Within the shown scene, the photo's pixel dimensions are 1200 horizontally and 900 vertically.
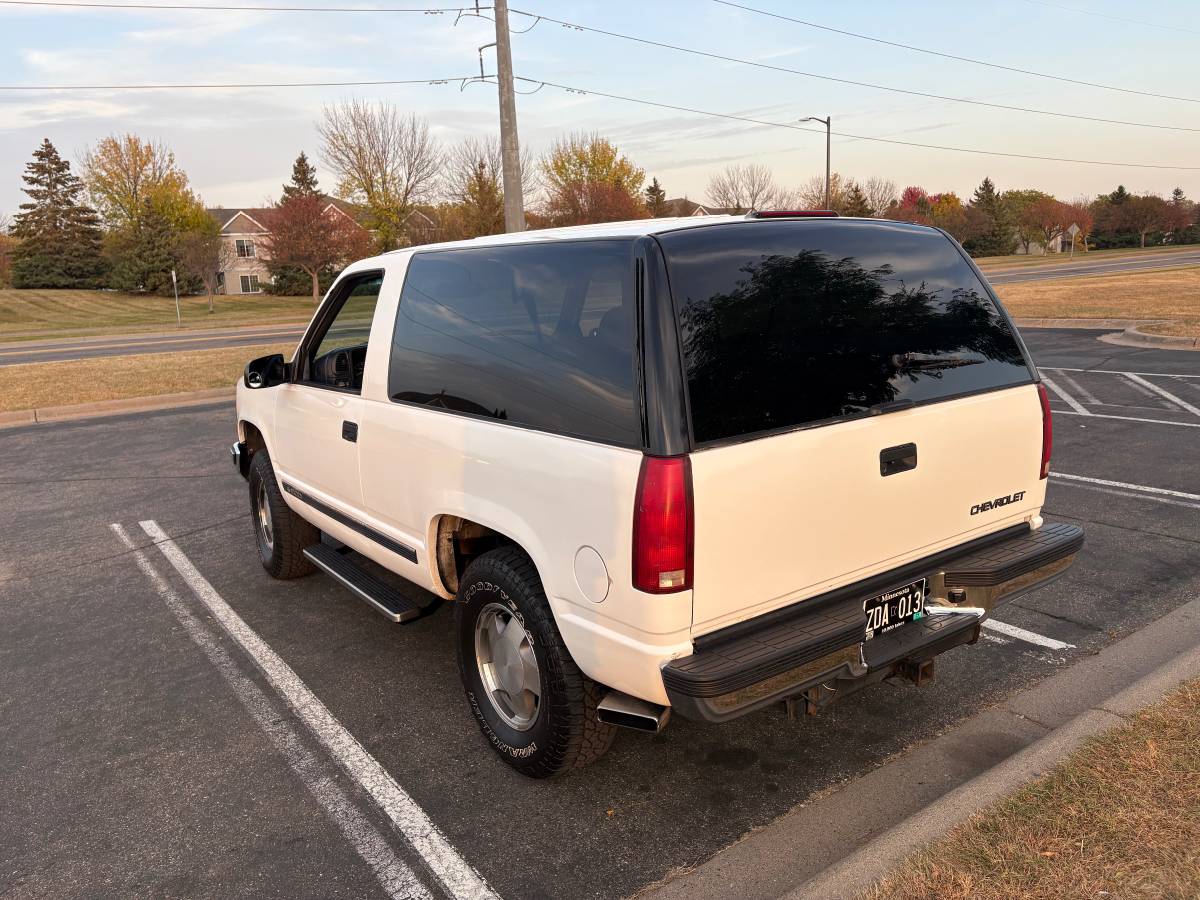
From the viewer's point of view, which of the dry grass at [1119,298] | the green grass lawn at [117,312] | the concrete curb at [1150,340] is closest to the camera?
the concrete curb at [1150,340]

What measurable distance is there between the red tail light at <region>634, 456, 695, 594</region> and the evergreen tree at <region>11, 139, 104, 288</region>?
69.6 m

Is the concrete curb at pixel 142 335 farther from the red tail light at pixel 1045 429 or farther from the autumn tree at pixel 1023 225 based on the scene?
the autumn tree at pixel 1023 225

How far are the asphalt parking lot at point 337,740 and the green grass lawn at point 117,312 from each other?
3342 cm

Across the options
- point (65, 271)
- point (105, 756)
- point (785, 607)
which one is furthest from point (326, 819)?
point (65, 271)

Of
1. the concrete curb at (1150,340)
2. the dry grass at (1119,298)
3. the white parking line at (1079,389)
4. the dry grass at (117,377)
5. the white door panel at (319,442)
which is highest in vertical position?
the white door panel at (319,442)

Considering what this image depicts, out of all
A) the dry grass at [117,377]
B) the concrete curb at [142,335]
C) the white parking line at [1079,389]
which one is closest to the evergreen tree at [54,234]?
the concrete curb at [142,335]

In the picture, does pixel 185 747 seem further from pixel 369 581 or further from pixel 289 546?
pixel 289 546

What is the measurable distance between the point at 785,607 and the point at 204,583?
420 centimetres

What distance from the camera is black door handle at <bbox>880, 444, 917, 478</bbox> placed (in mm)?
3055

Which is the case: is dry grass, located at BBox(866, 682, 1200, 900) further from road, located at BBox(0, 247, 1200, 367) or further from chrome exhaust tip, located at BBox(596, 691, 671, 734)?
road, located at BBox(0, 247, 1200, 367)

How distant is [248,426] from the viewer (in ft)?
19.3

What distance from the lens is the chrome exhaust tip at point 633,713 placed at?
2.88m

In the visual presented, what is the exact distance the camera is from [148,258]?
59.0m

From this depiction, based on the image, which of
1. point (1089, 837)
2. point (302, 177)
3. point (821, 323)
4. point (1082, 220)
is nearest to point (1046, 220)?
point (1082, 220)
